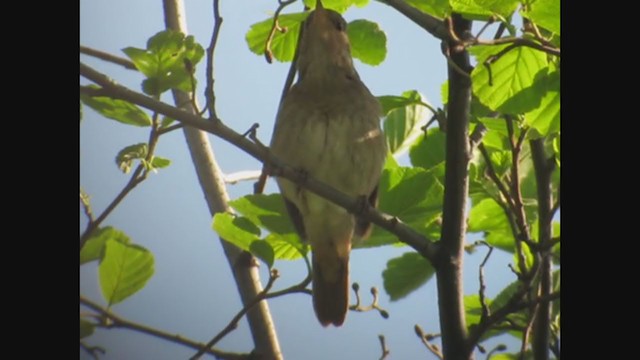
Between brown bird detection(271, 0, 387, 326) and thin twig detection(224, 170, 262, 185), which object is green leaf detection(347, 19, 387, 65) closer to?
brown bird detection(271, 0, 387, 326)

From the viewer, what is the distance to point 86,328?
2.61 meters

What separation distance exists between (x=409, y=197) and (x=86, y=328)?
97 cm

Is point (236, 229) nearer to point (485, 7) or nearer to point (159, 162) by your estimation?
point (159, 162)

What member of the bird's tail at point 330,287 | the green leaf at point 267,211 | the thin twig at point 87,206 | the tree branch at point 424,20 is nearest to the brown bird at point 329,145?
the bird's tail at point 330,287

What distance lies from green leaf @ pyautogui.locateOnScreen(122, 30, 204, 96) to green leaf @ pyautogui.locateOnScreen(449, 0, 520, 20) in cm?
68

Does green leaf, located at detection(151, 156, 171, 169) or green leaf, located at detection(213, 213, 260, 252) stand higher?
green leaf, located at detection(151, 156, 171, 169)

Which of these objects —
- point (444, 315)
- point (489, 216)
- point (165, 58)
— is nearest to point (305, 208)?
point (489, 216)

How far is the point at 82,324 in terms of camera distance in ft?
8.50

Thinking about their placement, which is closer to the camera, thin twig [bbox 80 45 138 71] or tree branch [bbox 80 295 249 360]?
tree branch [bbox 80 295 249 360]

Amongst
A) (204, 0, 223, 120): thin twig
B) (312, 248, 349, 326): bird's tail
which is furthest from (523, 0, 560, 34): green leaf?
(312, 248, 349, 326): bird's tail

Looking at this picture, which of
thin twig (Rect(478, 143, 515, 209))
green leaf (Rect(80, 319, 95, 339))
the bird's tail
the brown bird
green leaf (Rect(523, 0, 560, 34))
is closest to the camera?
green leaf (Rect(523, 0, 560, 34))

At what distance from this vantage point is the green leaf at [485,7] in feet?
8.55

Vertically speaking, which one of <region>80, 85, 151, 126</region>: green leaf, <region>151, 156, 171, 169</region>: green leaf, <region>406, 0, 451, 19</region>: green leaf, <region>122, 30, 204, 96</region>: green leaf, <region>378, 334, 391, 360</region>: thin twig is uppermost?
<region>406, 0, 451, 19</region>: green leaf

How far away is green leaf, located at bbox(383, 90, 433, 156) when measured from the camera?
382 cm
